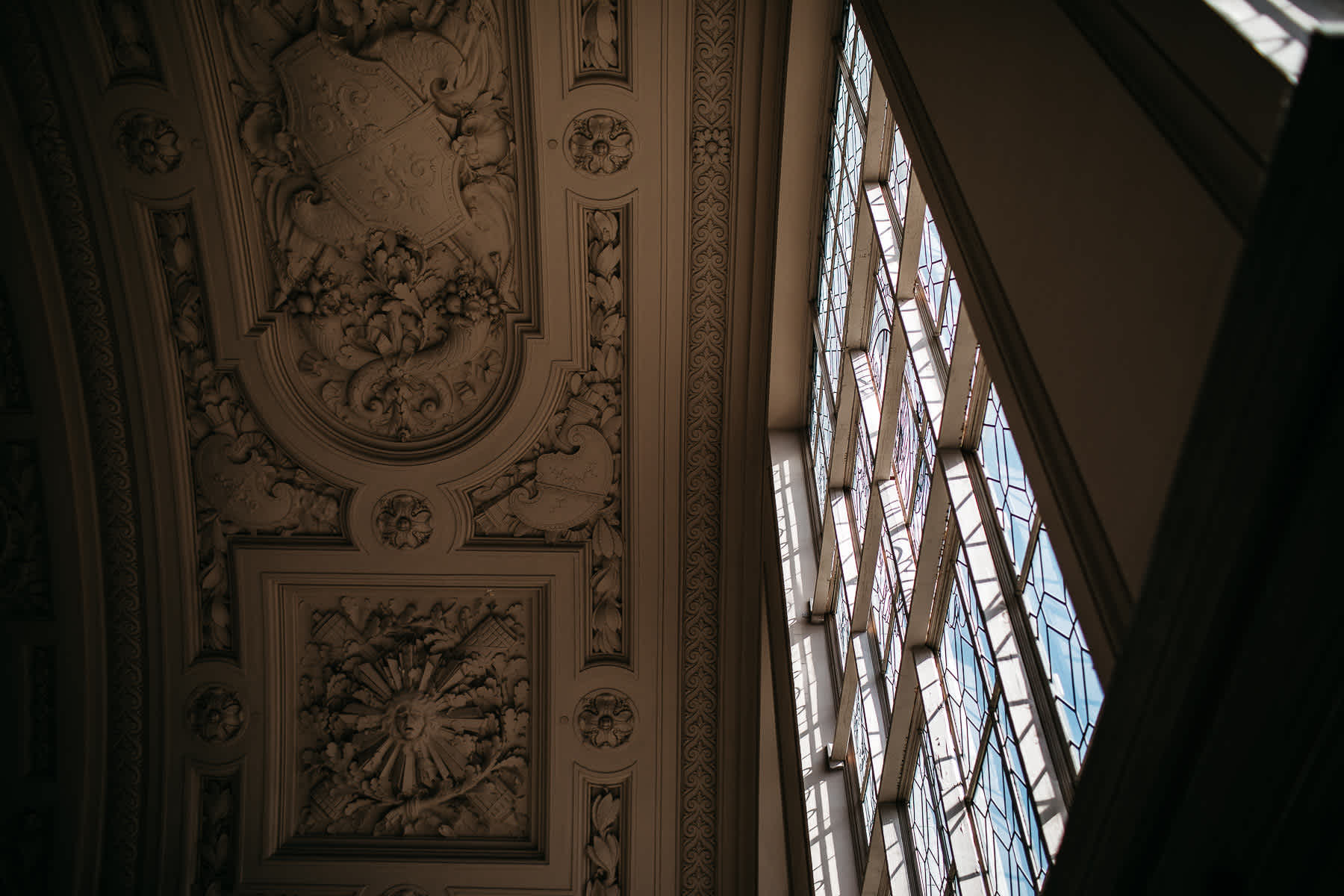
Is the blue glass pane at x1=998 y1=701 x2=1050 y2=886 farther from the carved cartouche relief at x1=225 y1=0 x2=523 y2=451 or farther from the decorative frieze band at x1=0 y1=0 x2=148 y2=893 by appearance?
the decorative frieze band at x1=0 y1=0 x2=148 y2=893

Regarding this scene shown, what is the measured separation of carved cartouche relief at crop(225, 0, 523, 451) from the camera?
5449 mm

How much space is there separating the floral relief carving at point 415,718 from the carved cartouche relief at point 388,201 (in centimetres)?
128

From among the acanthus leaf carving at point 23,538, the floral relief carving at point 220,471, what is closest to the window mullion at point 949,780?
the floral relief carving at point 220,471

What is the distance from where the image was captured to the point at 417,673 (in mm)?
6871

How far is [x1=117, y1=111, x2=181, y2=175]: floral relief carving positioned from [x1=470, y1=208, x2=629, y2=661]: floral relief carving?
7.89 feet

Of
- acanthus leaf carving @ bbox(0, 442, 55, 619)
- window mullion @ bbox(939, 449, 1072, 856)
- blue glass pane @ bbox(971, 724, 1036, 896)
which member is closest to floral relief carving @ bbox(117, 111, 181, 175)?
acanthus leaf carving @ bbox(0, 442, 55, 619)

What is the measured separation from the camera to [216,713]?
6.89 metres

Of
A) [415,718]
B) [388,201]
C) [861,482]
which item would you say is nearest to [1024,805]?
[861,482]

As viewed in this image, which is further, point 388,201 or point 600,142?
point 388,201

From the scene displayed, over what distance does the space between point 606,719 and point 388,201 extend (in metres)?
3.59

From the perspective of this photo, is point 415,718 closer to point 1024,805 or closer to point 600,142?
point 600,142

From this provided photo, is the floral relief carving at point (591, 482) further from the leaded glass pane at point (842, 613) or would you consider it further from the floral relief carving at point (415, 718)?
the leaded glass pane at point (842, 613)

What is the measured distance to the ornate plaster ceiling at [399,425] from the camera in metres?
5.54

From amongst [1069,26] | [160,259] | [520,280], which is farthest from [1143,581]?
[160,259]
